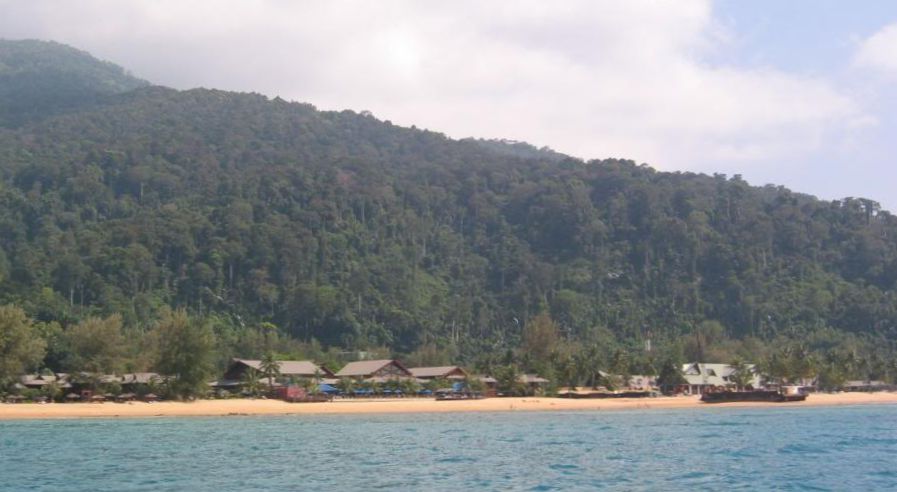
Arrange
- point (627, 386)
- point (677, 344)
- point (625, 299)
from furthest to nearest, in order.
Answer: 1. point (625, 299)
2. point (677, 344)
3. point (627, 386)

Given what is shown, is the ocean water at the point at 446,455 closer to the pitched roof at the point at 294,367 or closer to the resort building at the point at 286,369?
the resort building at the point at 286,369

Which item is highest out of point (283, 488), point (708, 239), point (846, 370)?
point (708, 239)

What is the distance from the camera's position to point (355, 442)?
53.9 m

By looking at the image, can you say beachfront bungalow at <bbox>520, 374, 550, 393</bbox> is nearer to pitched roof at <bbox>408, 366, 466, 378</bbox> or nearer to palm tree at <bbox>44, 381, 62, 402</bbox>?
pitched roof at <bbox>408, 366, 466, 378</bbox>

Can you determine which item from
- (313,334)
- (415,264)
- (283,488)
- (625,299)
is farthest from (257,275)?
(283,488)

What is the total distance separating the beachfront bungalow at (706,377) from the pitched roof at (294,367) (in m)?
43.8

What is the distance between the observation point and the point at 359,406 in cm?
8981

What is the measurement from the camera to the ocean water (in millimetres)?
37281

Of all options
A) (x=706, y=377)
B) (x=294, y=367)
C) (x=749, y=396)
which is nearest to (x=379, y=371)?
(x=294, y=367)

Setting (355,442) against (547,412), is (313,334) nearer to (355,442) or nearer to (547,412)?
(547,412)

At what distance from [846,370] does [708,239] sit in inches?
2742

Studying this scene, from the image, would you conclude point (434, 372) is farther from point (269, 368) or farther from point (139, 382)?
point (139, 382)

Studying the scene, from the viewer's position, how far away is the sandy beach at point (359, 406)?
248 ft

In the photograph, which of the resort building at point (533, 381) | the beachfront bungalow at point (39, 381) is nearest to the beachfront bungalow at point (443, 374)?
the resort building at point (533, 381)
